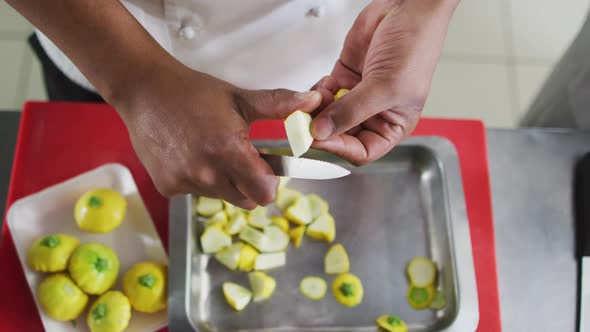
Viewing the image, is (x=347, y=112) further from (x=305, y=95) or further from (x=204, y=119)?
(x=204, y=119)

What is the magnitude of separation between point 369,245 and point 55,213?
58 centimetres

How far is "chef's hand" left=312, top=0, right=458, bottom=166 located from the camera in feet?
2.25

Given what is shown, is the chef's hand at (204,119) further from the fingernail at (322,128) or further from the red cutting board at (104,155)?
the red cutting board at (104,155)

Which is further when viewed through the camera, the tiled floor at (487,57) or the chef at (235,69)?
the tiled floor at (487,57)

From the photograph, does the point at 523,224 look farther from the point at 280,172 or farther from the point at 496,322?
the point at 280,172

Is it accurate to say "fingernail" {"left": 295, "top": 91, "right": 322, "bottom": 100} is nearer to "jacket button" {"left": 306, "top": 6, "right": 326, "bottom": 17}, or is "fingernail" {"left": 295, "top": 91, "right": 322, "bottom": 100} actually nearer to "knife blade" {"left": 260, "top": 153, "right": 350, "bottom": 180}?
"knife blade" {"left": 260, "top": 153, "right": 350, "bottom": 180}

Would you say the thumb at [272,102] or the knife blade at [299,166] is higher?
the thumb at [272,102]

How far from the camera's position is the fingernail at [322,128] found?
67 cm

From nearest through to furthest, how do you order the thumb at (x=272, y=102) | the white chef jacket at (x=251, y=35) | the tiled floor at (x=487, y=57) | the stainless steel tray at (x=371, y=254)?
the thumb at (x=272, y=102) → the white chef jacket at (x=251, y=35) → the stainless steel tray at (x=371, y=254) → the tiled floor at (x=487, y=57)

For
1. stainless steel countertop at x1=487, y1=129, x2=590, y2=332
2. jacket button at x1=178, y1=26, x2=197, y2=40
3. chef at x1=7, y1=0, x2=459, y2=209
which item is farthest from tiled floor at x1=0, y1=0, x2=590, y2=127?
jacket button at x1=178, y1=26, x2=197, y2=40

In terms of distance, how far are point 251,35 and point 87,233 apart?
0.47 meters

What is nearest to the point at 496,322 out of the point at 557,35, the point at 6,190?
the point at 6,190

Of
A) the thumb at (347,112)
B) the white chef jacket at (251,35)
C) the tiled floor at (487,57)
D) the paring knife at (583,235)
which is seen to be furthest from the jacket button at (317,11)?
the tiled floor at (487,57)

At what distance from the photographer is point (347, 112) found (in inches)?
26.7
